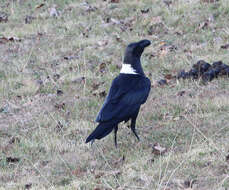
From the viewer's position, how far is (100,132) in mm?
5191

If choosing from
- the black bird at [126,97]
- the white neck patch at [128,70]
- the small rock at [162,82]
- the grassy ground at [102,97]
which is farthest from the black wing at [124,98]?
the small rock at [162,82]

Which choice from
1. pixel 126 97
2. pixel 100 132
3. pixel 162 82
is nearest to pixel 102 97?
pixel 162 82

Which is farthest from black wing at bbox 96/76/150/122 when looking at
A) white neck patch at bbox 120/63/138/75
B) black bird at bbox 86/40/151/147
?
white neck patch at bbox 120/63/138/75

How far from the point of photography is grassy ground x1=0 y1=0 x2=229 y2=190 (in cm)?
489

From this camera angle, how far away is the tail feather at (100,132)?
513cm

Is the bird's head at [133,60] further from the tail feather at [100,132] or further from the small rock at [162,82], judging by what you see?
the small rock at [162,82]

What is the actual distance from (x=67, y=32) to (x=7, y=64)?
5.35 ft

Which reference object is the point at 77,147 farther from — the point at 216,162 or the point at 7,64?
the point at 7,64

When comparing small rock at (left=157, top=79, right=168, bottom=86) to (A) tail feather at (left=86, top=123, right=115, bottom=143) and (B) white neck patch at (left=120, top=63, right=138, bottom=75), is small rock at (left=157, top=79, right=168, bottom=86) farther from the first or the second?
(A) tail feather at (left=86, top=123, right=115, bottom=143)

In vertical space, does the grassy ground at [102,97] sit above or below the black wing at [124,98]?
below

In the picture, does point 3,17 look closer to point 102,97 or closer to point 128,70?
point 102,97

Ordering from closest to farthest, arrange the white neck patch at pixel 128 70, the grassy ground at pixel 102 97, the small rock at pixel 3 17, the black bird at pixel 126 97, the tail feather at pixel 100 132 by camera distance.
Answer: the grassy ground at pixel 102 97
the tail feather at pixel 100 132
the black bird at pixel 126 97
the white neck patch at pixel 128 70
the small rock at pixel 3 17

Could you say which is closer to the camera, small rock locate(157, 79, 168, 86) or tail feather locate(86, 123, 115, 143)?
tail feather locate(86, 123, 115, 143)

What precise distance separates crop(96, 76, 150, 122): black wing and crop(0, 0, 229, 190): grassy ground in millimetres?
405
